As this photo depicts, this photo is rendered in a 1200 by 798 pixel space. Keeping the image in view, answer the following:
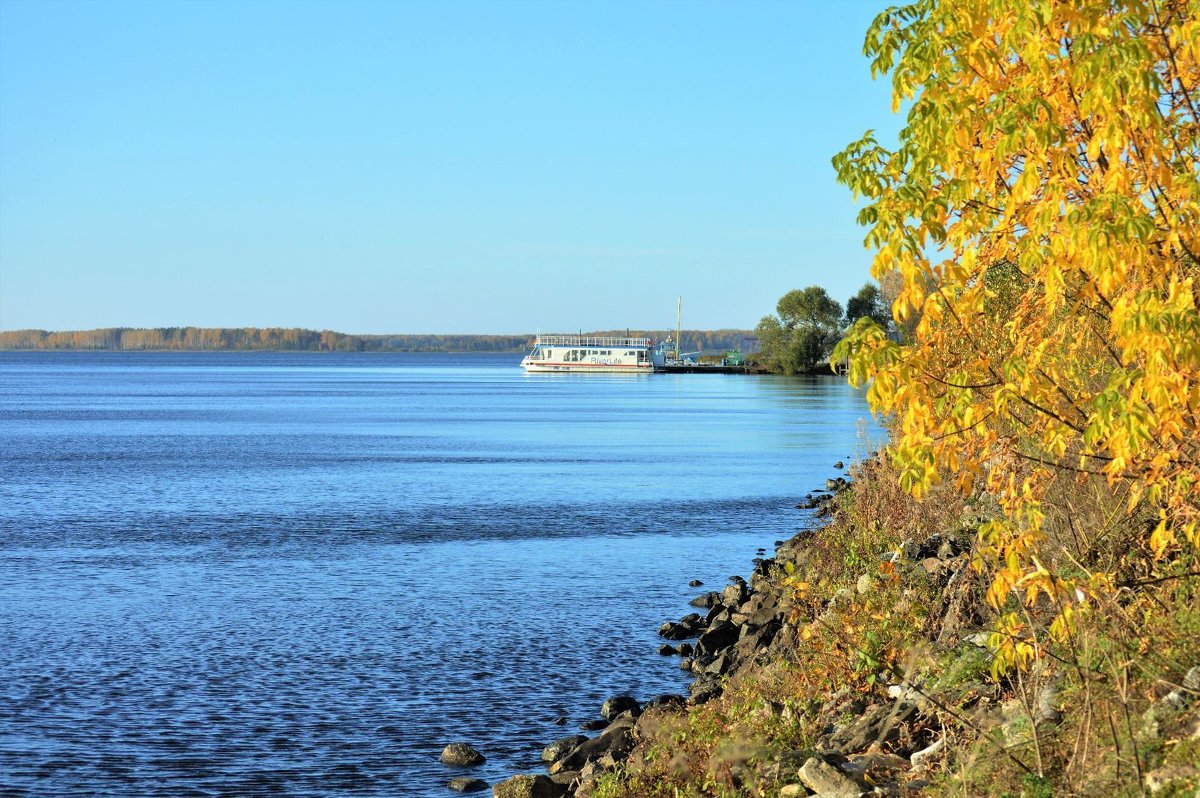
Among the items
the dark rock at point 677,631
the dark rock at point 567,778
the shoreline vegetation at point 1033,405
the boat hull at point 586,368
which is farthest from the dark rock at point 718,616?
the boat hull at point 586,368

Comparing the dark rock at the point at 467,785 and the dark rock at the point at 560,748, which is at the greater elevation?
the dark rock at the point at 560,748

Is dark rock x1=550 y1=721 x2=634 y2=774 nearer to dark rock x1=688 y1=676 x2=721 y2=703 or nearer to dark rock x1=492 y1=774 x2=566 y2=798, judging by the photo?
dark rock x1=492 y1=774 x2=566 y2=798

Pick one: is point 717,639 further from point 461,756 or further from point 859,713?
point 859,713

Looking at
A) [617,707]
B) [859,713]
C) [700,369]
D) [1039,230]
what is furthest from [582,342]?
[1039,230]

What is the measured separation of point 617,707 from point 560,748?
1.63 metres

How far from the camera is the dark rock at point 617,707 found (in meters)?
15.0

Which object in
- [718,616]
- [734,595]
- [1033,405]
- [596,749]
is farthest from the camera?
[734,595]

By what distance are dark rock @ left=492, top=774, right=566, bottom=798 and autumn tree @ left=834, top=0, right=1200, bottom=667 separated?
4.90m

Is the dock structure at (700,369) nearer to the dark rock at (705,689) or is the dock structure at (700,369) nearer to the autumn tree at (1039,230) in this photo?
the dark rock at (705,689)

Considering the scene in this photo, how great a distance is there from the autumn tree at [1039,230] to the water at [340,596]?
7067 mm

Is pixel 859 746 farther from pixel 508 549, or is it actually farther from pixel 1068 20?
pixel 508 549

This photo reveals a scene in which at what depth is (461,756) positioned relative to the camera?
13680mm

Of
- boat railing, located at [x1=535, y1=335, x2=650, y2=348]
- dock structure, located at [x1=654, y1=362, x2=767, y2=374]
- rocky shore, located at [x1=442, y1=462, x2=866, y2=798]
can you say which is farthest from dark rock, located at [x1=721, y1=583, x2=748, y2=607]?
boat railing, located at [x1=535, y1=335, x2=650, y2=348]

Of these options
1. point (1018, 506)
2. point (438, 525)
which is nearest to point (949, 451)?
point (1018, 506)
